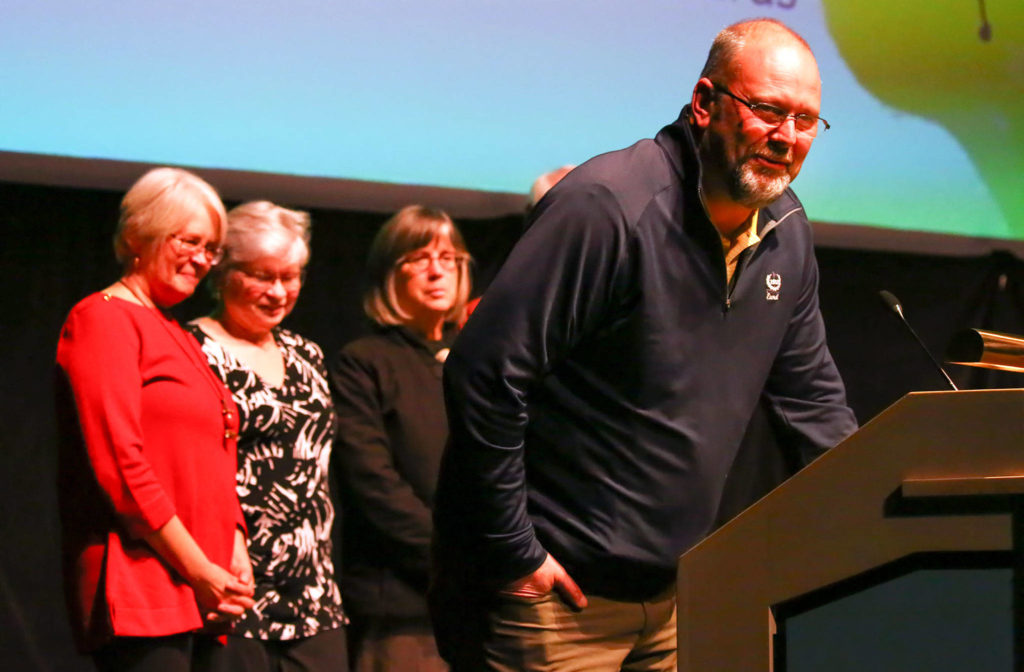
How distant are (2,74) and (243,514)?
1.16 meters

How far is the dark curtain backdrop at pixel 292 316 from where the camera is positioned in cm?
305

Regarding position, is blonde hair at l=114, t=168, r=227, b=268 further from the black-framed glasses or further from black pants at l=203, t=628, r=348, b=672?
the black-framed glasses

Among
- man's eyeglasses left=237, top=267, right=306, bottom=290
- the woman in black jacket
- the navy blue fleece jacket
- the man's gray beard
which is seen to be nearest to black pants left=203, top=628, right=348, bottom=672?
the woman in black jacket

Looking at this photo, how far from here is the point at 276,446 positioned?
2.60 m

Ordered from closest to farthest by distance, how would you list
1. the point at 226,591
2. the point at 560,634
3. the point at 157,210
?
the point at 560,634 → the point at 226,591 → the point at 157,210

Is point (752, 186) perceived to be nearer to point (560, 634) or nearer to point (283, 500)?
point (560, 634)

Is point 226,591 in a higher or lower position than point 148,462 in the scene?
lower

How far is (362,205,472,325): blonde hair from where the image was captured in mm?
2932

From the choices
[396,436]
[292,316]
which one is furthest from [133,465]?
[292,316]

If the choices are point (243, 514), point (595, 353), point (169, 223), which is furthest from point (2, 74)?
point (595, 353)

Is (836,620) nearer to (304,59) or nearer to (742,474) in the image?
(304,59)

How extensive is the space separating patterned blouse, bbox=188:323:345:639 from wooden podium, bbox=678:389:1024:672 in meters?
1.56

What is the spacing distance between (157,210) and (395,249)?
626mm

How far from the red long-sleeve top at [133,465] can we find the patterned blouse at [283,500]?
0.10 m
